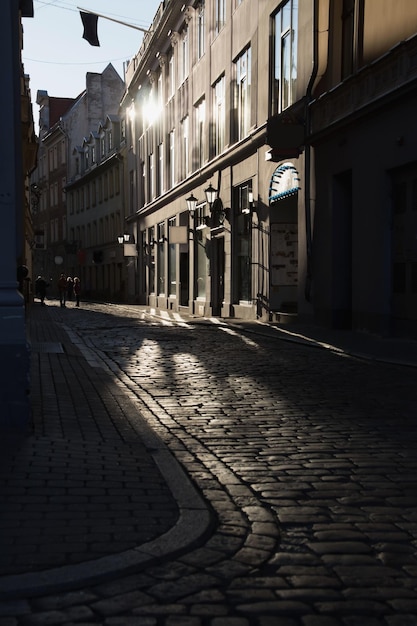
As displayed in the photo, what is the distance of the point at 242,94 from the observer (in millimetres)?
26688

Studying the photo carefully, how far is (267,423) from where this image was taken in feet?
24.2

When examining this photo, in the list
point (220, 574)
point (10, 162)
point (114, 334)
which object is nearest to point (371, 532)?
point (220, 574)

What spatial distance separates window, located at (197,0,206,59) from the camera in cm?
3191

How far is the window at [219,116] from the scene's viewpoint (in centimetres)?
2874

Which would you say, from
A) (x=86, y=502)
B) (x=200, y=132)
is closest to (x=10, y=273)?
(x=86, y=502)

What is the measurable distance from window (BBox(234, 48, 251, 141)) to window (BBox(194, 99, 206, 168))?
4.61 meters

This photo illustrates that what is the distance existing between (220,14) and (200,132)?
5046 millimetres

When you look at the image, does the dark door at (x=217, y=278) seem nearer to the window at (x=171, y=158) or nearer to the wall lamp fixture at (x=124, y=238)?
the window at (x=171, y=158)

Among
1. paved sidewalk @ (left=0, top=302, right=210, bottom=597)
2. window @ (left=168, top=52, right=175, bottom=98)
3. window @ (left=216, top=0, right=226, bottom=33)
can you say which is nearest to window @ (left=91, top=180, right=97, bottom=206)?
window @ (left=168, top=52, right=175, bottom=98)

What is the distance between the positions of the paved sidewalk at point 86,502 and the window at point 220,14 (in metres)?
24.1

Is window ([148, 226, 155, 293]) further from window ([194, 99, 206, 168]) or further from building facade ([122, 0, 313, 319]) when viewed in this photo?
window ([194, 99, 206, 168])

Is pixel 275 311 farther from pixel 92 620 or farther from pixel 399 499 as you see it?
pixel 92 620

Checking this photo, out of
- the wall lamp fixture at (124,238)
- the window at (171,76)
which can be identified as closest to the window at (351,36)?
the window at (171,76)

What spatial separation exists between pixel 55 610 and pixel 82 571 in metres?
0.35
